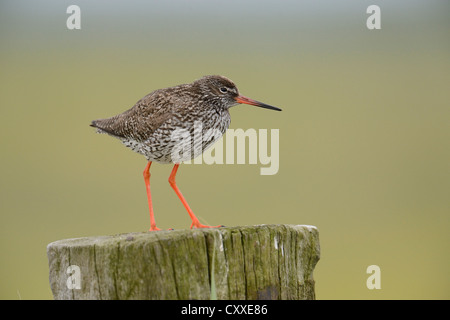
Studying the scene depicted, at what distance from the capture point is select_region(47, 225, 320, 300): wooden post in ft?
13.4

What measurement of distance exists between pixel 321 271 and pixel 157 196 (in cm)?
482

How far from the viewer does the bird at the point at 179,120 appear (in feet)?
20.6

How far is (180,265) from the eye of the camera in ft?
13.5

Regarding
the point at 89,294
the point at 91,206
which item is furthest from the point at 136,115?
the point at 91,206

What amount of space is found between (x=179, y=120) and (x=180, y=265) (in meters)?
2.58

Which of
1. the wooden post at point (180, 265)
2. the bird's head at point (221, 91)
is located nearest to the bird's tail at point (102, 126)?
the bird's head at point (221, 91)

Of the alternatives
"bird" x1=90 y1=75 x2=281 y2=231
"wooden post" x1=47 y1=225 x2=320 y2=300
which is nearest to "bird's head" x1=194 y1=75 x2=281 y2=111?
"bird" x1=90 y1=75 x2=281 y2=231

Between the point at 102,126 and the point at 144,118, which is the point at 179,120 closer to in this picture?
the point at 144,118

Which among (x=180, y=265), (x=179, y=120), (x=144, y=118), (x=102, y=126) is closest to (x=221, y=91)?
(x=179, y=120)

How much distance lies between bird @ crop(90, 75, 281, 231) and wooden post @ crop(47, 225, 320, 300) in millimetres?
1884

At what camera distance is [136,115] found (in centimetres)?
661

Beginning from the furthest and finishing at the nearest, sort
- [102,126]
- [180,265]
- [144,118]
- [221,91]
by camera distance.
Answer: [102,126]
[221,91]
[144,118]
[180,265]

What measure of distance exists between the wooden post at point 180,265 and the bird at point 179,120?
6.18ft
